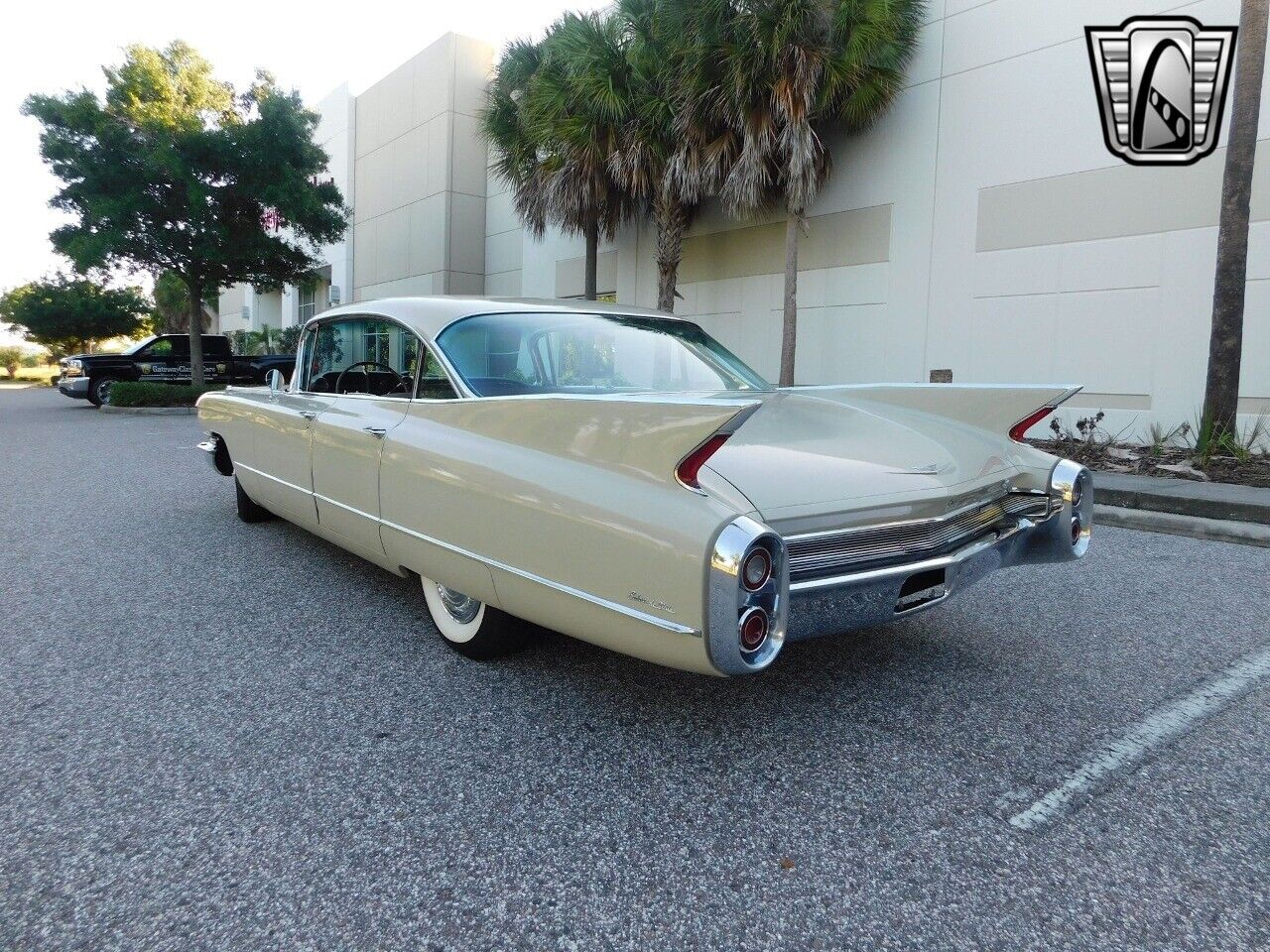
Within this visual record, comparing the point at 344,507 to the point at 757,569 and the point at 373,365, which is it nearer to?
the point at 373,365

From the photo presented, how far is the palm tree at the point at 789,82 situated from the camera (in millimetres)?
10742

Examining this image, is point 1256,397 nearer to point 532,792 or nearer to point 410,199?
point 532,792

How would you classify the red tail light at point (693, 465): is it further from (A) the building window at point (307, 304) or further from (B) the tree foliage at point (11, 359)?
(B) the tree foliage at point (11, 359)

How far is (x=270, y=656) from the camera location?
10.4 feet

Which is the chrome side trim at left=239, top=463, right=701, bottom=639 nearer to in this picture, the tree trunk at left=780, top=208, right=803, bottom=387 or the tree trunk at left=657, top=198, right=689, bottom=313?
the tree trunk at left=780, top=208, right=803, bottom=387

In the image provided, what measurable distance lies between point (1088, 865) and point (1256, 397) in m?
8.89

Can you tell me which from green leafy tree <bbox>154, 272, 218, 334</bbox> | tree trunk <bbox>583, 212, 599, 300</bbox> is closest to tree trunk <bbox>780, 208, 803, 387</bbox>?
tree trunk <bbox>583, 212, 599, 300</bbox>

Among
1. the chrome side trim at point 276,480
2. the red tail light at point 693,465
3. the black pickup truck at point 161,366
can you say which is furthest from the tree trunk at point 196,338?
the red tail light at point 693,465

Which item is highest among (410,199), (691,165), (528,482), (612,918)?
(410,199)

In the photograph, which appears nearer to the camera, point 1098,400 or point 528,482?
point 528,482

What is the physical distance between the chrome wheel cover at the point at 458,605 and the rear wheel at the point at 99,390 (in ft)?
61.9

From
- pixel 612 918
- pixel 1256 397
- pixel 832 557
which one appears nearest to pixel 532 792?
pixel 612 918

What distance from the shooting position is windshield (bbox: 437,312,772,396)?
3.18 meters

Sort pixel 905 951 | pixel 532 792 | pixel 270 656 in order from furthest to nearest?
pixel 270 656
pixel 532 792
pixel 905 951
